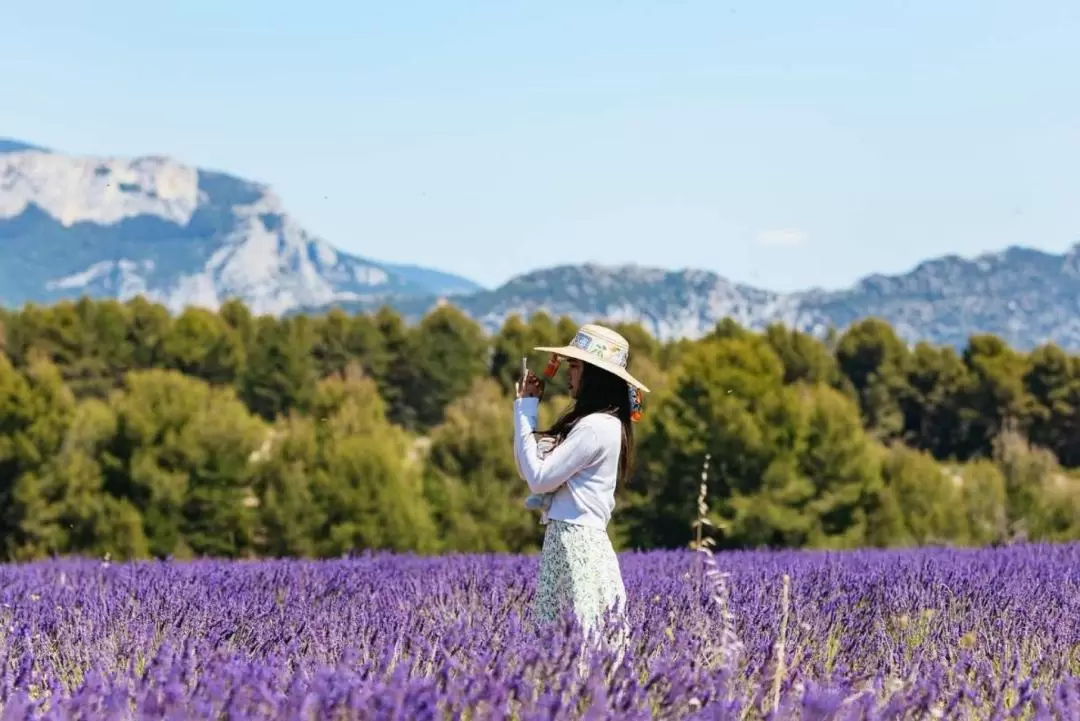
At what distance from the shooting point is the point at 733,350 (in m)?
32.9

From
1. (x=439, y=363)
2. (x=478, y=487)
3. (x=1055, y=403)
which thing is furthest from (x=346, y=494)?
(x=1055, y=403)

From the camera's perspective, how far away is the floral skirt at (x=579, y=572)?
3.77m

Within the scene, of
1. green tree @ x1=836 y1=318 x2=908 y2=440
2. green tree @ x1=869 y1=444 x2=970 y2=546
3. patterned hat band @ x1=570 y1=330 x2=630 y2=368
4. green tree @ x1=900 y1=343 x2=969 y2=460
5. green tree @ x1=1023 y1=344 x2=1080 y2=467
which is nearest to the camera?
patterned hat band @ x1=570 y1=330 x2=630 y2=368

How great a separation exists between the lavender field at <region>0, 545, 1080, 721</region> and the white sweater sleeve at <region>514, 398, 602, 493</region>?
1.61ft

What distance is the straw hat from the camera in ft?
12.3

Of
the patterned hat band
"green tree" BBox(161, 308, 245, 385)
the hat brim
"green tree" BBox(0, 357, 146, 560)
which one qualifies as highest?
the patterned hat band

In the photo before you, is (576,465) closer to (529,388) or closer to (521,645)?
(529,388)

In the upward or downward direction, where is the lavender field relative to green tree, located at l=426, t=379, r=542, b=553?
upward

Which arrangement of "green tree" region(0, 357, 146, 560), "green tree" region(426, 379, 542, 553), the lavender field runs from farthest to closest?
"green tree" region(426, 379, 542, 553)
"green tree" region(0, 357, 146, 560)
the lavender field

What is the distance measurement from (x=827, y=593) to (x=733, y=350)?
1111 inches

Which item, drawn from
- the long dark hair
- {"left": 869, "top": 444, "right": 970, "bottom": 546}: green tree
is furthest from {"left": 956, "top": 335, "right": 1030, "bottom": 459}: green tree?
the long dark hair

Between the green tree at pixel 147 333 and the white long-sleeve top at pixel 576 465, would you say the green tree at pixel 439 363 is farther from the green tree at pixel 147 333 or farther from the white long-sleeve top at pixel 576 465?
the white long-sleeve top at pixel 576 465

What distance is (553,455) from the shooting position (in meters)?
3.68

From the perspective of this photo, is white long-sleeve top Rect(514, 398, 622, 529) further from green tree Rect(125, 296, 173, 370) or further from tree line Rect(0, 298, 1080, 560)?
green tree Rect(125, 296, 173, 370)
